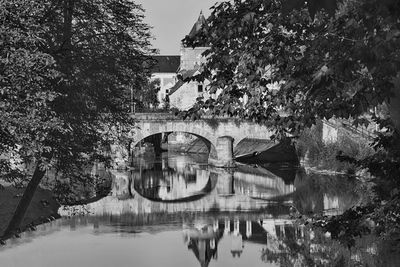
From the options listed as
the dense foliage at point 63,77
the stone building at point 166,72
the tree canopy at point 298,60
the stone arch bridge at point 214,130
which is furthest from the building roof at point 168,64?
the tree canopy at point 298,60

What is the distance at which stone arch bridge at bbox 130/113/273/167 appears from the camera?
5453 cm

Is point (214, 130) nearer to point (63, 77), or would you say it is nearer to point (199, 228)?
point (199, 228)

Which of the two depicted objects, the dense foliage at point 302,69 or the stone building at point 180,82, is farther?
the stone building at point 180,82

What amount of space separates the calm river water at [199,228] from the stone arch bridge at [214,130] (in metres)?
8.13

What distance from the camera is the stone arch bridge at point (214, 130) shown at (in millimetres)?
54531

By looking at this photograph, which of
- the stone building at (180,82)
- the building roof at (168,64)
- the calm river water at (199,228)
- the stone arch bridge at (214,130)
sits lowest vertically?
the calm river water at (199,228)

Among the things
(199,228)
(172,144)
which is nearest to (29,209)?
(199,228)

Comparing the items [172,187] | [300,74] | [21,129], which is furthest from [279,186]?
[300,74]

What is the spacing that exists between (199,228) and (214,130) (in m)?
27.5

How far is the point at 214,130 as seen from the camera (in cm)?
5550

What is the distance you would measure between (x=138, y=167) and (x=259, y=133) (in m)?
12.2

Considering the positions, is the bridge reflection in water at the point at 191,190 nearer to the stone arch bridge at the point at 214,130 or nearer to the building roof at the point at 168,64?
the stone arch bridge at the point at 214,130

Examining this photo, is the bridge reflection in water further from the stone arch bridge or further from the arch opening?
the arch opening

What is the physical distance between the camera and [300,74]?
6145mm
